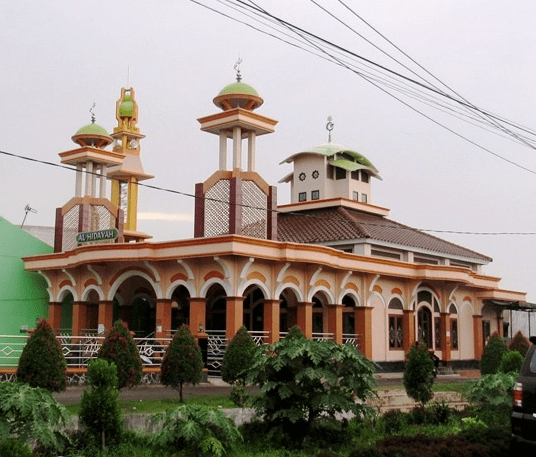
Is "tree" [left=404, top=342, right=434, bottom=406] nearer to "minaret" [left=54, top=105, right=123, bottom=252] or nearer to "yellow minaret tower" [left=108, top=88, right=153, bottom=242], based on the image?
"minaret" [left=54, top=105, right=123, bottom=252]

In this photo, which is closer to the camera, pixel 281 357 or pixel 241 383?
pixel 281 357

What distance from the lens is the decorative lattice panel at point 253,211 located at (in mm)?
24156

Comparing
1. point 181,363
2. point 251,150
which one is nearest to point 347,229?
point 251,150

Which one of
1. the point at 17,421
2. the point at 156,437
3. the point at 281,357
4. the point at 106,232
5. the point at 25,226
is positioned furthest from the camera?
the point at 25,226

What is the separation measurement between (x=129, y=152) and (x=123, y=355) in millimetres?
23212

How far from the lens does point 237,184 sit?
24.0 m

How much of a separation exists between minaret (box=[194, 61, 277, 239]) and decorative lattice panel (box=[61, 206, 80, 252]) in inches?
295

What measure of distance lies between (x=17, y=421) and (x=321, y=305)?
21.0 meters

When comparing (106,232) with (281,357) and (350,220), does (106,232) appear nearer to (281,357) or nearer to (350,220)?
(350,220)

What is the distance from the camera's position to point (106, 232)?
27.0 m

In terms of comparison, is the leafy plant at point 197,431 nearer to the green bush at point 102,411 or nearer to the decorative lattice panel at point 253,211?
the green bush at point 102,411

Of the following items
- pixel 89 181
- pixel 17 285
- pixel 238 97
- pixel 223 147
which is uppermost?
pixel 238 97

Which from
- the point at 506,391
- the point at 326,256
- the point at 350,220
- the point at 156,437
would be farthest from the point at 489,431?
the point at 350,220

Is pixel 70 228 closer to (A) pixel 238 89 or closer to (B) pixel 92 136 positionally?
(B) pixel 92 136
